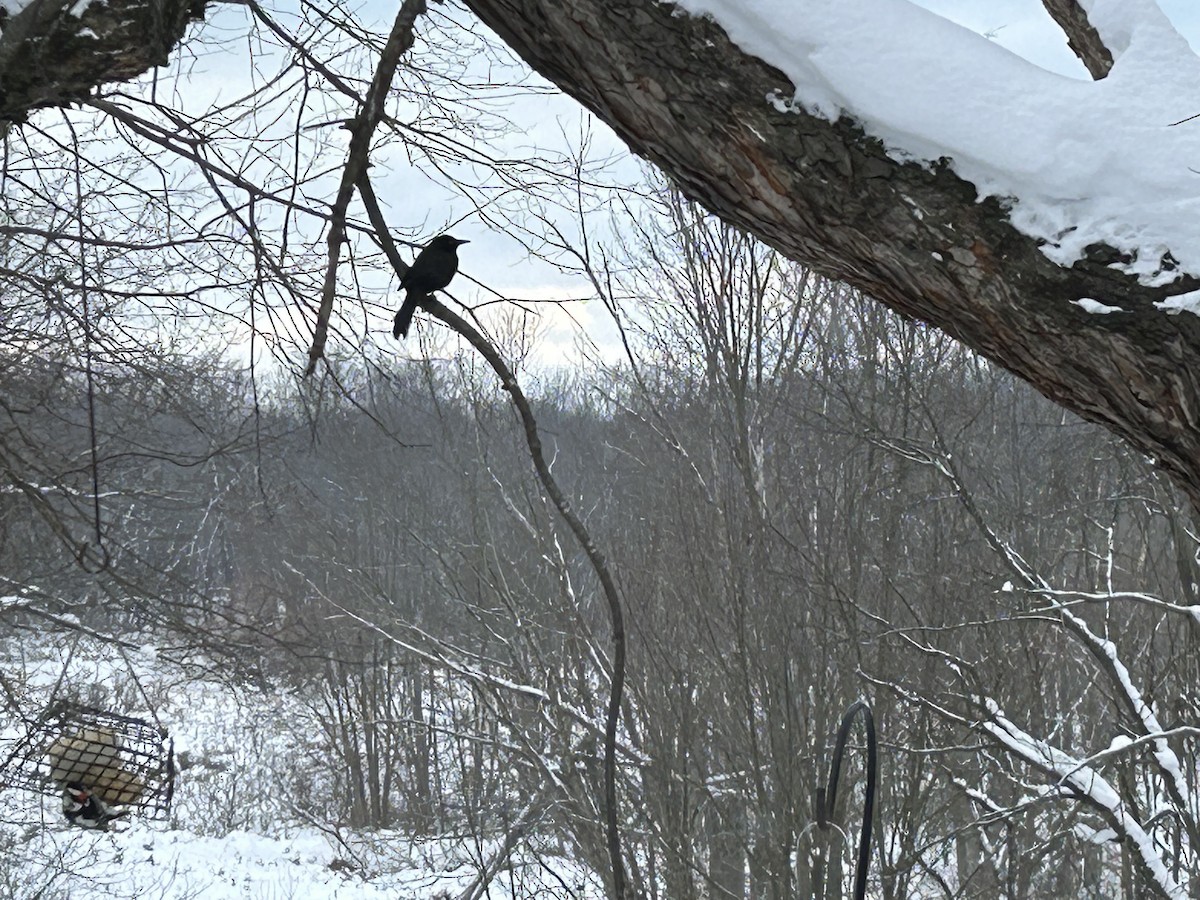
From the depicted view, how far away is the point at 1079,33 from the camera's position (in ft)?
5.82

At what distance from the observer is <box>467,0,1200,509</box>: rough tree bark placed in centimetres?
99

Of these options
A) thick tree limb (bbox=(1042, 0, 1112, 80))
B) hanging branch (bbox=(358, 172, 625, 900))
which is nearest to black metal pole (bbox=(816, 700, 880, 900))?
hanging branch (bbox=(358, 172, 625, 900))

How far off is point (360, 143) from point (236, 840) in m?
A: 13.2

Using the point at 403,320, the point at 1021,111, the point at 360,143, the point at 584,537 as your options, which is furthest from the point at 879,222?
the point at 403,320

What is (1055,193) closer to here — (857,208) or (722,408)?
(857,208)

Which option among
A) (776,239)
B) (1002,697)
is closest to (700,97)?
(776,239)

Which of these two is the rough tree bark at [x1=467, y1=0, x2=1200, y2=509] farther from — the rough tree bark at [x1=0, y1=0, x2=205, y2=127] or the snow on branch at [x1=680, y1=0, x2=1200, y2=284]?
the rough tree bark at [x1=0, y1=0, x2=205, y2=127]

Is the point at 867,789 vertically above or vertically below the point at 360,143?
below

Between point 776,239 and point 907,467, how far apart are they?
626 centimetres

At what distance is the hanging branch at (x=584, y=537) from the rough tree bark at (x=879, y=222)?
1.05 feet

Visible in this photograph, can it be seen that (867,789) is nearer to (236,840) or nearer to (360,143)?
(360,143)

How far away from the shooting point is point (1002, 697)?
307 inches

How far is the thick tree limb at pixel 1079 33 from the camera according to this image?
171 centimetres

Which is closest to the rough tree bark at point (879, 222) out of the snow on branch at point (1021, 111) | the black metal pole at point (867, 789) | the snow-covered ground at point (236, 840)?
the snow on branch at point (1021, 111)
